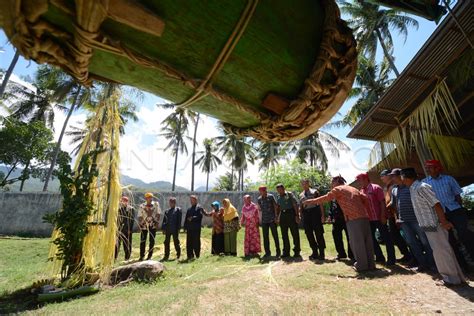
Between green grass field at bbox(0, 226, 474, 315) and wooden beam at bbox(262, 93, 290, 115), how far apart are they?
3272 millimetres

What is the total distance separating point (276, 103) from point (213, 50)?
23 centimetres

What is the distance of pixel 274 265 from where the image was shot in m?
5.88

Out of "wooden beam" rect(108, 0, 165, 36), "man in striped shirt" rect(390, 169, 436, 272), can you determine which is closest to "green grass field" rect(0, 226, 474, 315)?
"man in striped shirt" rect(390, 169, 436, 272)

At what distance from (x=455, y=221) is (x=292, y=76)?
478 cm

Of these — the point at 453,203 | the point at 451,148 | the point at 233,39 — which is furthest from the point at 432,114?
the point at 233,39

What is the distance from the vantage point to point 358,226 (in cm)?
485

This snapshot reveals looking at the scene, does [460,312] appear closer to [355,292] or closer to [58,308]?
[355,292]

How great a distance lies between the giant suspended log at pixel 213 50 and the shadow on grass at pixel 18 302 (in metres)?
4.88

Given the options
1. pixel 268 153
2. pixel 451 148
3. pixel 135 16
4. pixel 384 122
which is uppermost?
pixel 268 153

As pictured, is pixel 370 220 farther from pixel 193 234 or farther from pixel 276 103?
pixel 276 103

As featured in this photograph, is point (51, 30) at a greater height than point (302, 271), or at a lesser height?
greater

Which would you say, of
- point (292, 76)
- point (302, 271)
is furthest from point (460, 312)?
point (292, 76)

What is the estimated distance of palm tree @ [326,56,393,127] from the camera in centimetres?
1917

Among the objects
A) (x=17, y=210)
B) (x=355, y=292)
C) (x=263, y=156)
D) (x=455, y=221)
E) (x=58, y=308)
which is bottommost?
(x=58, y=308)
